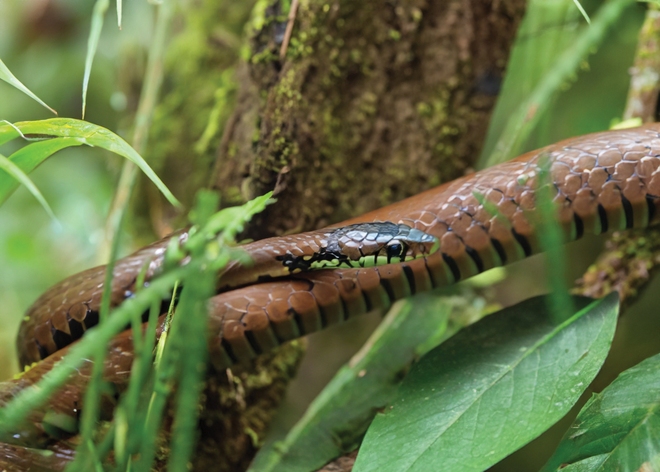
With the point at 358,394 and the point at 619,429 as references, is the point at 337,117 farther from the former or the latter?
the point at 619,429

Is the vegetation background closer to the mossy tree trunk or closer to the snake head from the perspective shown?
the mossy tree trunk

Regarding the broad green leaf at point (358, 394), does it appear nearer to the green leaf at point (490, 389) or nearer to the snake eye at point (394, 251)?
the green leaf at point (490, 389)

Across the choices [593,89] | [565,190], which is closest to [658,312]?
[593,89]

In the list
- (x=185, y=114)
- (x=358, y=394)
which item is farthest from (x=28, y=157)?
(x=185, y=114)

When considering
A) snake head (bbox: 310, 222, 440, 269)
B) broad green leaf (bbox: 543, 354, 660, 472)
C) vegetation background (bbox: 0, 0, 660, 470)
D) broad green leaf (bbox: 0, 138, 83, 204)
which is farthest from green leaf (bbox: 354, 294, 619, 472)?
broad green leaf (bbox: 0, 138, 83, 204)

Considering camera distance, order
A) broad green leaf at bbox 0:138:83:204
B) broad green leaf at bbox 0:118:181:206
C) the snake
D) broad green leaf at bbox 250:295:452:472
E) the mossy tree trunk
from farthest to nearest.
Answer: the mossy tree trunk → broad green leaf at bbox 250:295:452:472 → the snake → broad green leaf at bbox 0:138:83:204 → broad green leaf at bbox 0:118:181:206

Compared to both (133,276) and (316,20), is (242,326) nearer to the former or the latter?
(133,276)
